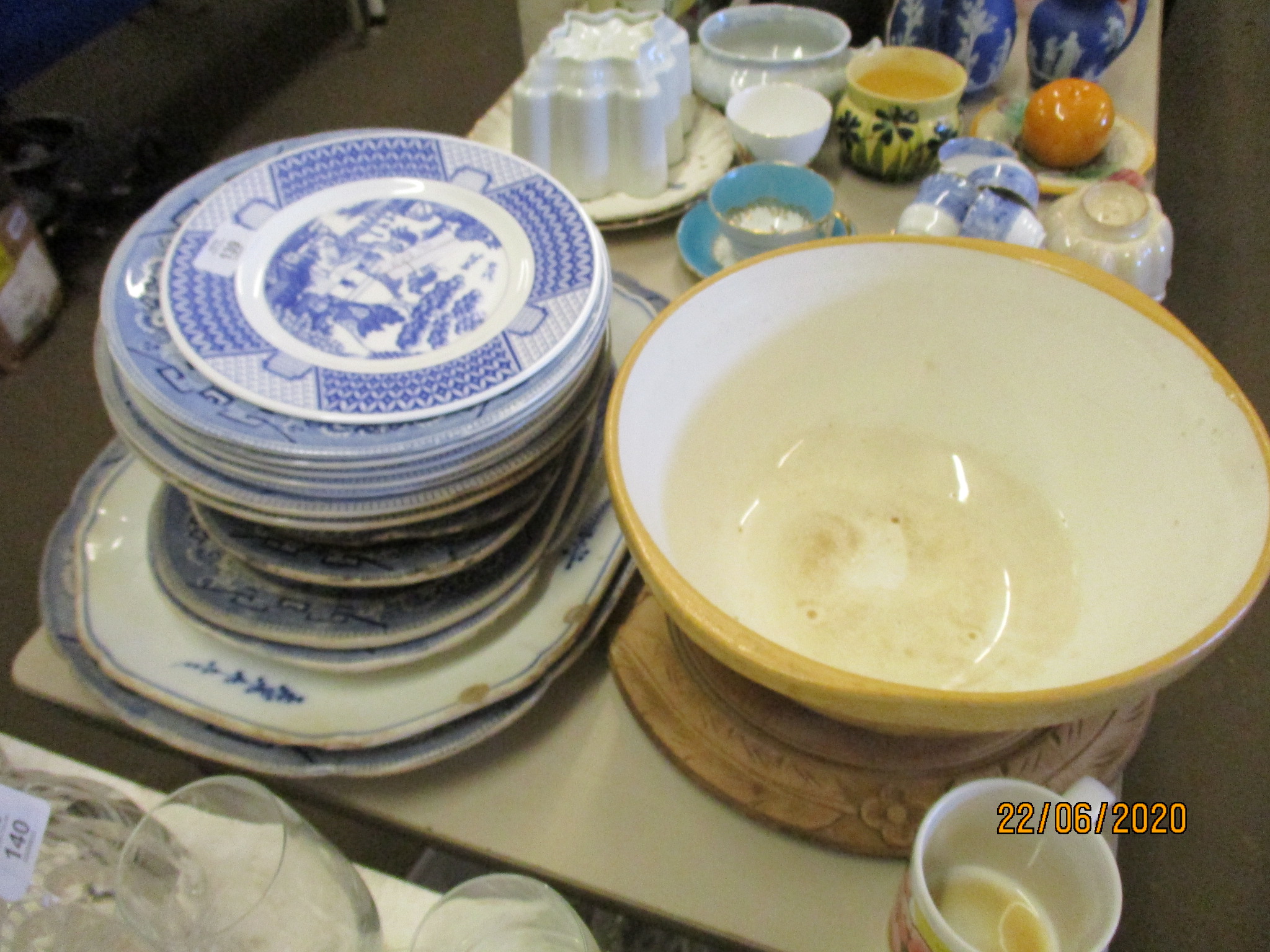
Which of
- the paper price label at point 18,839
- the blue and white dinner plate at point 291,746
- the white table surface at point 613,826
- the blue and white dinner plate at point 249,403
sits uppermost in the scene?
the blue and white dinner plate at point 249,403

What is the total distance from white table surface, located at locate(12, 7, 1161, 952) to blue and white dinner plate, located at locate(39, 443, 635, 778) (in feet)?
0.12

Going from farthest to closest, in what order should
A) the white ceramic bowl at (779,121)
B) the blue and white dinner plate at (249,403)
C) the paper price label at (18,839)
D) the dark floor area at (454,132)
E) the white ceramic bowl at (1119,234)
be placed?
the dark floor area at (454,132) → the white ceramic bowl at (779,121) → the white ceramic bowl at (1119,234) → the blue and white dinner plate at (249,403) → the paper price label at (18,839)

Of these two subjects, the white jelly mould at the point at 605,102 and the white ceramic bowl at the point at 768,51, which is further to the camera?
the white ceramic bowl at the point at 768,51

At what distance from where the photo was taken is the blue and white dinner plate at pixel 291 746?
46 cm

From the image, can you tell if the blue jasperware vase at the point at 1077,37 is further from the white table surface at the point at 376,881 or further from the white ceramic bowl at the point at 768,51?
the white table surface at the point at 376,881

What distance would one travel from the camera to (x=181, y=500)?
559 mm

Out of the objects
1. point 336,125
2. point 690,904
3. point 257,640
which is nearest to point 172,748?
point 257,640

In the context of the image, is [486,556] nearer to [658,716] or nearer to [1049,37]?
[658,716]

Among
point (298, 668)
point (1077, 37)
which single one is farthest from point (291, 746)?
point (1077, 37)

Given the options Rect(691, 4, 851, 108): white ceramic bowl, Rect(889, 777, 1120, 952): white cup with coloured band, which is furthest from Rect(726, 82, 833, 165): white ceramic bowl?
Rect(889, 777, 1120, 952): white cup with coloured band

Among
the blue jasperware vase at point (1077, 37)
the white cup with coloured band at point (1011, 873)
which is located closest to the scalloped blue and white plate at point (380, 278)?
the white cup with coloured band at point (1011, 873)

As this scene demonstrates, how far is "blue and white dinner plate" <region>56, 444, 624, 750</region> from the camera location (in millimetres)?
469

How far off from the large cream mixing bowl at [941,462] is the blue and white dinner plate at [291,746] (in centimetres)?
12
